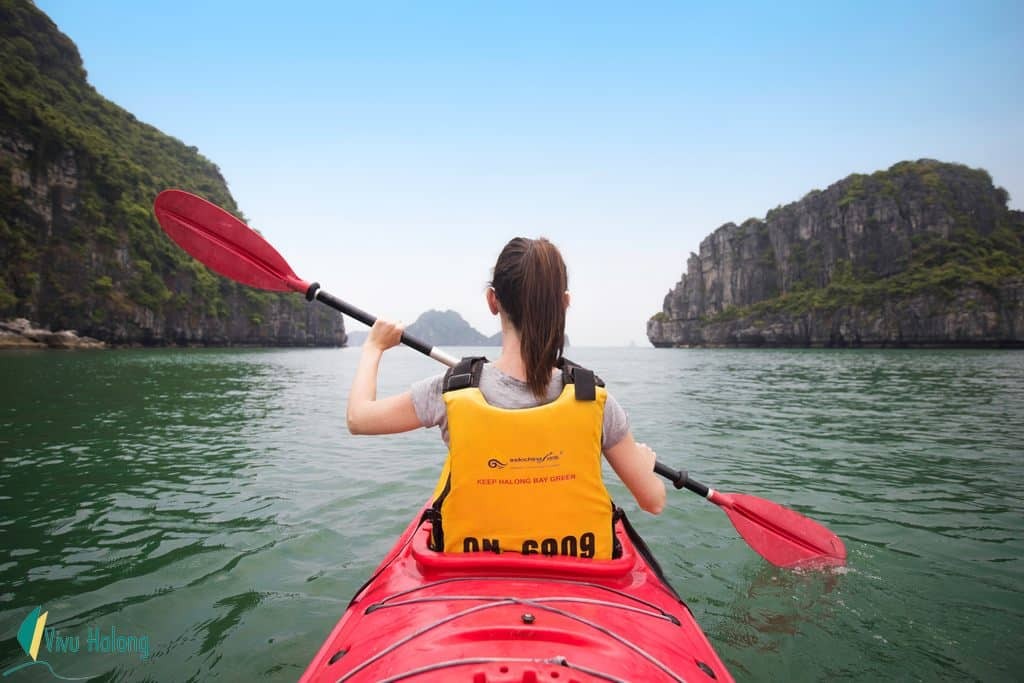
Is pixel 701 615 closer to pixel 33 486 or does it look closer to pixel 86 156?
pixel 33 486

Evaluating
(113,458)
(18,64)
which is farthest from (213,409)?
(18,64)

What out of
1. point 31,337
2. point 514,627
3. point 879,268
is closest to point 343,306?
point 514,627

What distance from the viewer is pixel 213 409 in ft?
42.7

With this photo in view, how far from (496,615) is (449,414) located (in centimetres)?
74

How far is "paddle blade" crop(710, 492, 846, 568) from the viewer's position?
4164 mm

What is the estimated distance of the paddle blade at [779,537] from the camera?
4164 millimetres

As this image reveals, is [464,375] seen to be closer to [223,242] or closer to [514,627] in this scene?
[514,627]

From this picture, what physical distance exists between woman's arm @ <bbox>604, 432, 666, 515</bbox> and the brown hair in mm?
477

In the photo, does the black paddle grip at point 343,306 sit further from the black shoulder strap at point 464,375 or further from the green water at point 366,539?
the green water at point 366,539

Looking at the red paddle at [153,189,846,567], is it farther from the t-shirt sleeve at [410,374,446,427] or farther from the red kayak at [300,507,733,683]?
the red kayak at [300,507,733,683]

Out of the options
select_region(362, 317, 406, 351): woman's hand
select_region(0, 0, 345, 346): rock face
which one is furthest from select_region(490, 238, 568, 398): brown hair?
select_region(0, 0, 345, 346): rock face

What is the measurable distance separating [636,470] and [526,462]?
0.61 meters

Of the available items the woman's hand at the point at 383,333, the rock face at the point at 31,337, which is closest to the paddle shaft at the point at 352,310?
the woman's hand at the point at 383,333

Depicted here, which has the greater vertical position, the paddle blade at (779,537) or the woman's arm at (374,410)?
the woman's arm at (374,410)
